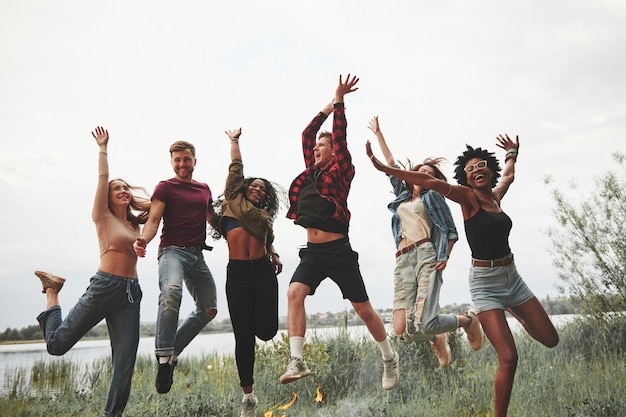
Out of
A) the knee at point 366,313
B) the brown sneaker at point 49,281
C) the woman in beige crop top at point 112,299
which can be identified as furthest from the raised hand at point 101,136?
the knee at point 366,313

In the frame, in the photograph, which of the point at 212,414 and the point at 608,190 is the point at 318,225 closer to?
the point at 212,414

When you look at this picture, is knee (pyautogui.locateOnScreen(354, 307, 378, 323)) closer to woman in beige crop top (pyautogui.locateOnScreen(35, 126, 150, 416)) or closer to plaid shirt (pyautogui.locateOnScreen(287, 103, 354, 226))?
plaid shirt (pyautogui.locateOnScreen(287, 103, 354, 226))

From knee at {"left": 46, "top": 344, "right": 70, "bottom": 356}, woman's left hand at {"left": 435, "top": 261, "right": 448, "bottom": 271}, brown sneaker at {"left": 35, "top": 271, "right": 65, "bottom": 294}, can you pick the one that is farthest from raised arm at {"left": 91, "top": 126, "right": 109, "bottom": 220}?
woman's left hand at {"left": 435, "top": 261, "right": 448, "bottom": 271}

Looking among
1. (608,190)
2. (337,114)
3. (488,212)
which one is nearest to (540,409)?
(488,212)

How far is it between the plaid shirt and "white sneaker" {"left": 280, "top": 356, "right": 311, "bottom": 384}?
1.55 metres

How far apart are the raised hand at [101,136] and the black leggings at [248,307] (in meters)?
1.97

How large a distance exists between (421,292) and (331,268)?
57.5 inches

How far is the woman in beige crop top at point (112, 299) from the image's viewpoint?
238 inches

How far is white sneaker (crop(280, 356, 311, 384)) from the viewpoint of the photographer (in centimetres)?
544

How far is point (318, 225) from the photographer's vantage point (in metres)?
6.04

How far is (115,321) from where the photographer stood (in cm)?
612

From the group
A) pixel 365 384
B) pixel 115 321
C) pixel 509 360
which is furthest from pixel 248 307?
pixel 509 360

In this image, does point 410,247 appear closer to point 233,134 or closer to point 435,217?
point 435,217

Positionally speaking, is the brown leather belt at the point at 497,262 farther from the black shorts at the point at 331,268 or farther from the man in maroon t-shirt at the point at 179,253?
the man in maroon t-shirt at the point at 179,253
